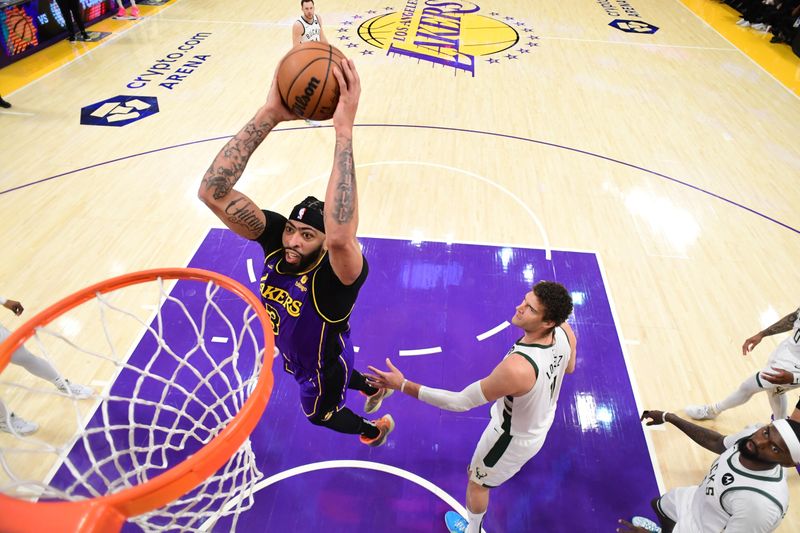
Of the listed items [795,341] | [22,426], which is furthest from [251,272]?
[795,341]

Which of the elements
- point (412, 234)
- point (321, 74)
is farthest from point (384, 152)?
point (321, 74)

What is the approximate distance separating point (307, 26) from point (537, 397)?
6733mm

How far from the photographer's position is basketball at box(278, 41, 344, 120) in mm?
2231

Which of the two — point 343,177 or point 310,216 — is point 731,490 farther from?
point 310,216

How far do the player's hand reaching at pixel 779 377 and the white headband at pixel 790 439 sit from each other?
4.05 feet

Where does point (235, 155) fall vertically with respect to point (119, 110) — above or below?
above

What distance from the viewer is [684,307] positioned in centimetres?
505

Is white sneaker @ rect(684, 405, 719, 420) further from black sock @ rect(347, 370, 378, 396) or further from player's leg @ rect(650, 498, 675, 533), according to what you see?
black sock @ rect(347, 370, 378, 396)

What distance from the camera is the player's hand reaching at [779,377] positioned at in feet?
10.8

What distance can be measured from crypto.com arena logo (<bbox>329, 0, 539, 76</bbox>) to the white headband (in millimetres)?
9013

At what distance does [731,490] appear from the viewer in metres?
2.47

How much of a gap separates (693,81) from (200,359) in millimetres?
10635

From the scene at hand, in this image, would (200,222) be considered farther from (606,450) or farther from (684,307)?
(684,307)

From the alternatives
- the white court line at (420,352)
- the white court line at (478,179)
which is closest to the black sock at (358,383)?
the white court line at (420,352)
